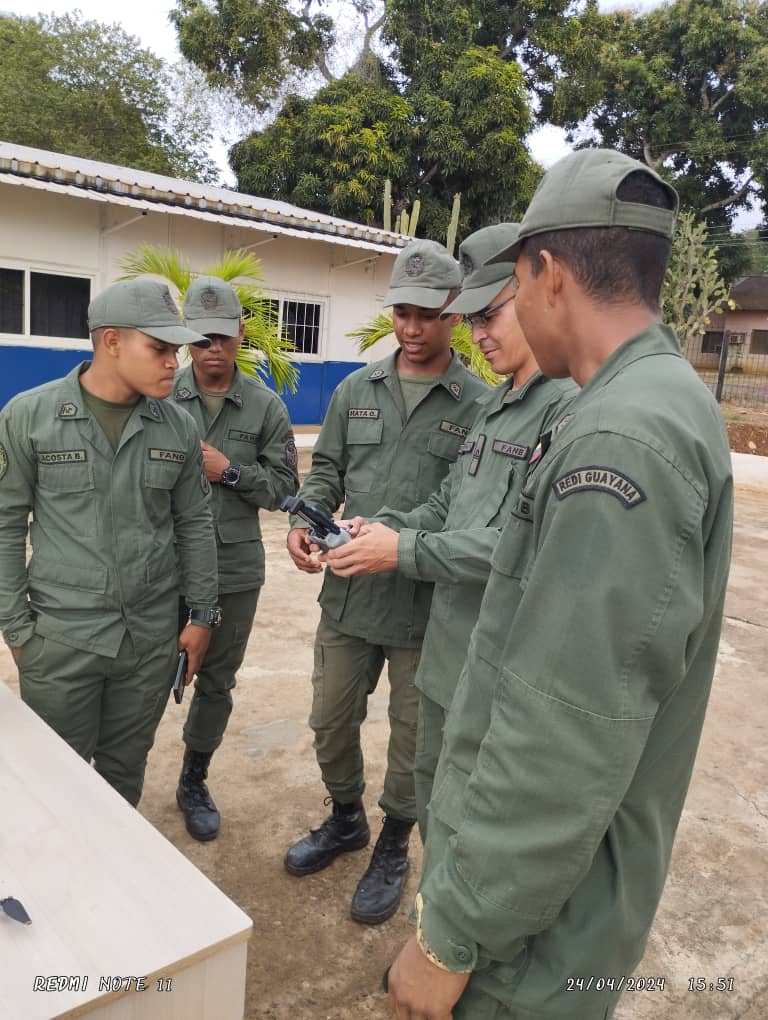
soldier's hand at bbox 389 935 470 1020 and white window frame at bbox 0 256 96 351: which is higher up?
white window frame at bbox 0 256 96 351

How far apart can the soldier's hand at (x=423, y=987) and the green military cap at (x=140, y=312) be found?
162cm

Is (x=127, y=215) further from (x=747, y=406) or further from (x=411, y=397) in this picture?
(x=747, y=406)

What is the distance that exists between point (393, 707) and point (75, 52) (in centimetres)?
2583

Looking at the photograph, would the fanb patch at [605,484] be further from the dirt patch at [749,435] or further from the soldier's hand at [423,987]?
the dirt patch at [749,435]

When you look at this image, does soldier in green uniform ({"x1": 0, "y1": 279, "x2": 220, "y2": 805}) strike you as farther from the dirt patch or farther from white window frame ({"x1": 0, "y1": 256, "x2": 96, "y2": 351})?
the dirt patch

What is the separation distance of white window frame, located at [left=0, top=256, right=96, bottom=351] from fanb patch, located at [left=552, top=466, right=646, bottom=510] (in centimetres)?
847

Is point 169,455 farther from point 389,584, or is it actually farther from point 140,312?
point 389,584

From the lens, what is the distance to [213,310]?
2879mm

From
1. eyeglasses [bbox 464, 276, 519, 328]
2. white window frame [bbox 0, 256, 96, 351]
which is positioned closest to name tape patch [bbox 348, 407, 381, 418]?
eyeglasses [bbox 464, 276, 519, 328]

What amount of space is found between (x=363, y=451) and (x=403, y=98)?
53.7ft

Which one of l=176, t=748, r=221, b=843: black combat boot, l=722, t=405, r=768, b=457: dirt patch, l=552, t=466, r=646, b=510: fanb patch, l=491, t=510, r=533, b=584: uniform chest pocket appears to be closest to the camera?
l=552, t=466, r=646, b=510: fanb patch

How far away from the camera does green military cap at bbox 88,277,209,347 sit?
2.19 m

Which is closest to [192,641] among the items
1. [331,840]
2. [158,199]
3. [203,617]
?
[203,617]

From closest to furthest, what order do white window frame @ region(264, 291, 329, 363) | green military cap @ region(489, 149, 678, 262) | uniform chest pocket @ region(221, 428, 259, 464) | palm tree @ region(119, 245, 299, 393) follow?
1. green military cap @ region(489, 149, 678, 262)
2. uniform chest pocket @ region(221, 428, 259, 464)
3. palm tree @ region(119, 245, 299, 393)
4. white window frame @ region(264, 291, 329, 363)
